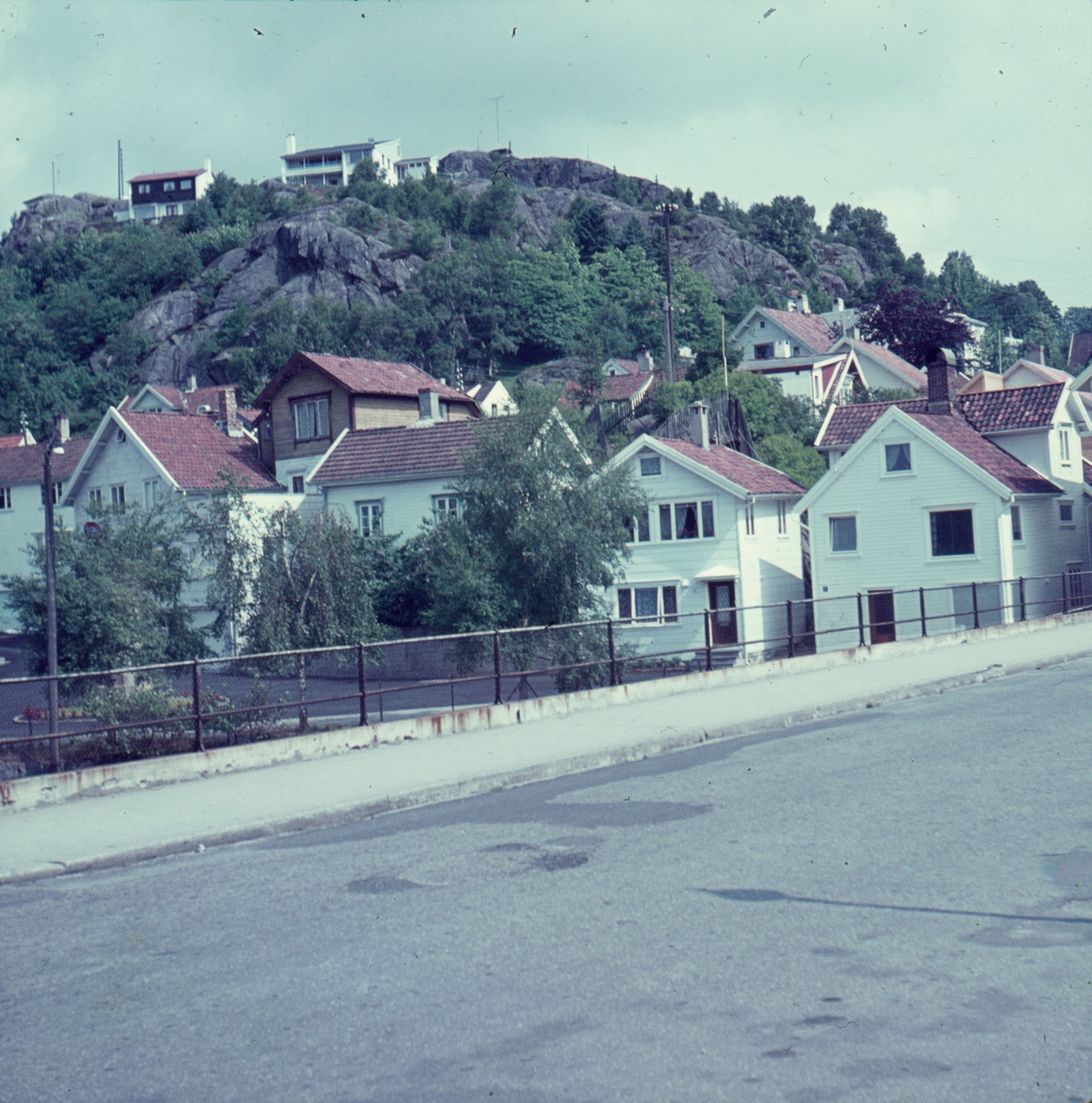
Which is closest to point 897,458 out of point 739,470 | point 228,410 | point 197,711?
point 739,470

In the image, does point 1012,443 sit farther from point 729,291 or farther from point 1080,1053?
point 729,291

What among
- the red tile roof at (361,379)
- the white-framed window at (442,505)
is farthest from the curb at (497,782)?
the red tile roof at (361,379)

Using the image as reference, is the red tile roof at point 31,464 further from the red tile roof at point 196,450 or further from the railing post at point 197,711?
the railing post at point 197,711

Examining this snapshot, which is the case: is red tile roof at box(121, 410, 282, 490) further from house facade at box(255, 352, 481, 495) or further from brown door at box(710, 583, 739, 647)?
brown door at box(710, 583, 739, 647)

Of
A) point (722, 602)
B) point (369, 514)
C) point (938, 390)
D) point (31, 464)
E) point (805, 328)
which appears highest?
point (805, 328)

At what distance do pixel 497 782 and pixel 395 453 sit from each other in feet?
121

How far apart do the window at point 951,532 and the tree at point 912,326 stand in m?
52.5

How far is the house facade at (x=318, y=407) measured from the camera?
2094 inches

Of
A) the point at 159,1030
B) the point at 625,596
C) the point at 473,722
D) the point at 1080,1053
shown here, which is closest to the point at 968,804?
the point at 1080,1053

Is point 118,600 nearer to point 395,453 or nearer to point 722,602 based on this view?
point 395,453

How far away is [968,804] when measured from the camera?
9.54 meters

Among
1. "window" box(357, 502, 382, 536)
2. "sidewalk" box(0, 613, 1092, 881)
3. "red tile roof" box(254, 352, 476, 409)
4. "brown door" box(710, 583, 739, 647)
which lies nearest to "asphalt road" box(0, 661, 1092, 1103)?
"sidewalk" box(0, 613, 1092, 881)

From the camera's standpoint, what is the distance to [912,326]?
91000 millimetres

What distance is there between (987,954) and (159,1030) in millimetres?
3739
